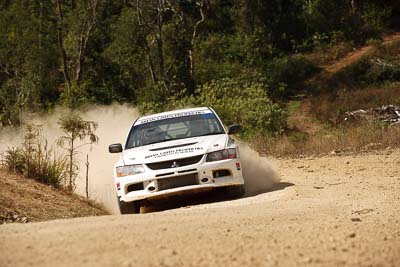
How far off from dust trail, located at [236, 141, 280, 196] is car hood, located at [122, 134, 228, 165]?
1.18 metres

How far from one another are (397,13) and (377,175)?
41195 mm

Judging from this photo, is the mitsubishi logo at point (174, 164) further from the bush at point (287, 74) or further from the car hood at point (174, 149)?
the bush at point (287, 74)

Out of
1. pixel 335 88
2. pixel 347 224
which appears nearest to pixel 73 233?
pixel 347 224

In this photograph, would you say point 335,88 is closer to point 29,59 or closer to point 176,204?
point 29,59

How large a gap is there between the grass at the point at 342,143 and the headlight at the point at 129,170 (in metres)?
10.3

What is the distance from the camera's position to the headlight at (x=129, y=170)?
10539 millimetres

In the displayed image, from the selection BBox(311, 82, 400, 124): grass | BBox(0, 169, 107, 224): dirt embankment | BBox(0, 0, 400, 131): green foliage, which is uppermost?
BBox(0, 0, 400, 131): green foliage

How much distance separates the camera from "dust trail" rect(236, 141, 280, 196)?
12188mm

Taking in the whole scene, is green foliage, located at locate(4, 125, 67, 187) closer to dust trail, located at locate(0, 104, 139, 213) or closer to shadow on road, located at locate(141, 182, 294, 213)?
dust trail, located at locate(0, 104, 139, 213)

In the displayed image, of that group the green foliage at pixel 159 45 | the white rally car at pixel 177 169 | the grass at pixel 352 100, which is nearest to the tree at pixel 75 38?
the green foliage at pixel 159 45

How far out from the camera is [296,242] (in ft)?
19.0

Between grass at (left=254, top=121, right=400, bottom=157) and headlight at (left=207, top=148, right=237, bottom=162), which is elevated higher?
headlight at (left=207, top=148, right=237, bottom=162)

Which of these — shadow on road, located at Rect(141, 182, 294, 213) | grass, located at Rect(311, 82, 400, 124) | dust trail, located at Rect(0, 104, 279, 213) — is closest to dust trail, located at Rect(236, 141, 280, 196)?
dust trail, located at Rect(0, 104, 279, 213)

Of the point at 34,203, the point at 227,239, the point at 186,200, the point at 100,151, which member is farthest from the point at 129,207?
the point at 100,151
